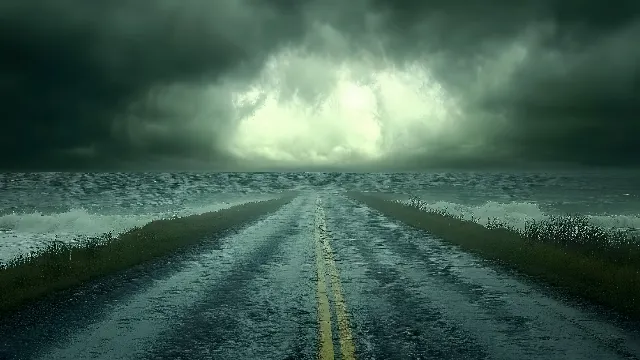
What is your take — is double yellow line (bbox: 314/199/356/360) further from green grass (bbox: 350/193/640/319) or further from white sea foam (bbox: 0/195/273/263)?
white sea foam (bbox: 0/195/273/263)

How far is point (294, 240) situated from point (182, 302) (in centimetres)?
958

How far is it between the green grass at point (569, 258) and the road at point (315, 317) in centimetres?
89

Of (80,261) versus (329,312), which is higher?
(329,312)

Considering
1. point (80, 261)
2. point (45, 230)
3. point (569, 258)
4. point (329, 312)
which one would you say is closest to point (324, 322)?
point (329, 312)

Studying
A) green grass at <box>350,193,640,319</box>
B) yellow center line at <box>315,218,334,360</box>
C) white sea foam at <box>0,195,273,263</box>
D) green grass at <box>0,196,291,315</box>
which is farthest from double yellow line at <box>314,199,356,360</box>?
white sea foam at <box>0,195,273,263</box>

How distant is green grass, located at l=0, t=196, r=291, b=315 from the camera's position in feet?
33.4

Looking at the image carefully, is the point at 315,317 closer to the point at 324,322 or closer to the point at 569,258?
the point at 324,322

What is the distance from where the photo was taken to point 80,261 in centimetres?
1356

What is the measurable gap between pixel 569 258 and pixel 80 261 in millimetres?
13902

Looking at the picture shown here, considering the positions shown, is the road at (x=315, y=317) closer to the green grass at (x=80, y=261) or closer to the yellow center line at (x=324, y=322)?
the yellow center line at (x=324, y=322)

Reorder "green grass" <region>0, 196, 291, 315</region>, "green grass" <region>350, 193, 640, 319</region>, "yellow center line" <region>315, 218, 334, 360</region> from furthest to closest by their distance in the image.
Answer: "green grass" <region>0, 196, 291, 315</region>
"green grass" <region>350, 193, 640, 319</region>
"yellow center line" <region>315, 218, 334, 360</region>

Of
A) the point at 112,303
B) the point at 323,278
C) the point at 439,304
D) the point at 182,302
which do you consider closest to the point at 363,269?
the point at 323,278

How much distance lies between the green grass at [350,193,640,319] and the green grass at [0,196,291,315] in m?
10.6

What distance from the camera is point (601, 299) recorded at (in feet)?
29.6
